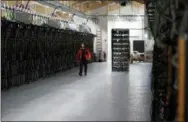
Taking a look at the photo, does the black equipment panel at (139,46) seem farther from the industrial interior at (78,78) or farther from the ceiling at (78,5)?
the industrial interior at (78,78)

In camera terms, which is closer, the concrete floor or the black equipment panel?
the concrete floor

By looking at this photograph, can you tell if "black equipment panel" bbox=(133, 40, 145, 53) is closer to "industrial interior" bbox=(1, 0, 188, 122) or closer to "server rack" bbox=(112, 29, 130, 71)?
"industrial interior" bbox=(1, 0, 188, 122)

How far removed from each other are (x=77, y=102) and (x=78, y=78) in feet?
23.7

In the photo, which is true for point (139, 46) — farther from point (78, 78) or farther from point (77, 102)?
point (77, 102)

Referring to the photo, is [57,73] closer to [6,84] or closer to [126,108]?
[6,84]

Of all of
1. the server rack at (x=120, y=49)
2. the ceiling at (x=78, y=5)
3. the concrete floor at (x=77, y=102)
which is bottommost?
the concrete floor at (x=77, y=102)

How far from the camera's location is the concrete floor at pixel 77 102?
8953 millimetres

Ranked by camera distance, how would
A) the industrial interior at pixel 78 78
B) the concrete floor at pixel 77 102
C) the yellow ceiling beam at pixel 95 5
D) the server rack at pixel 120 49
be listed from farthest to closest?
the yellow ceiling beam at pixel 95 5
the server rack at pixel 120 49
the concrete floor at pixel 77 102
the industrial interior at pixel 78 78

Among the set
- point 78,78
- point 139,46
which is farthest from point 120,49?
point 139,46

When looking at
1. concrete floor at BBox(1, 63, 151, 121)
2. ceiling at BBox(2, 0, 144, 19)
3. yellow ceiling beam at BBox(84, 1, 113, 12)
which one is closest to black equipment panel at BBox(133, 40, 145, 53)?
ceiling at BBox(2, 0, 144, 19)

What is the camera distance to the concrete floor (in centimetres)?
895

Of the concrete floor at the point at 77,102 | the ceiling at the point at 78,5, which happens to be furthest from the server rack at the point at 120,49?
the concrete floor at the point at 77,102

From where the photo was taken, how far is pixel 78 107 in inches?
400

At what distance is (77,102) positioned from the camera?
1101cm
